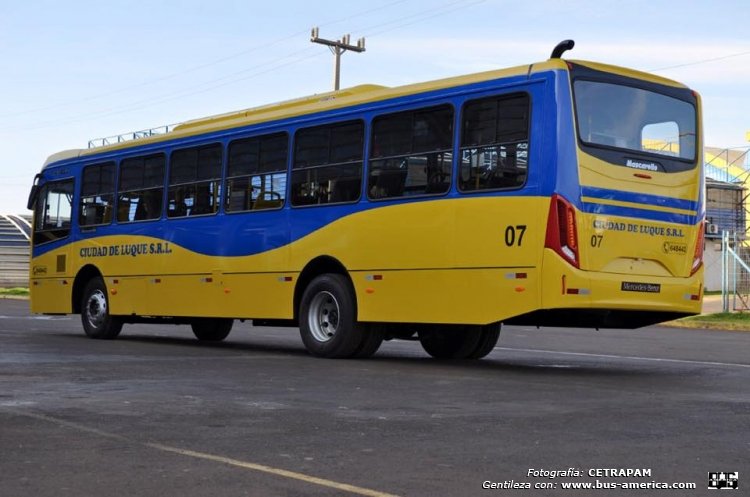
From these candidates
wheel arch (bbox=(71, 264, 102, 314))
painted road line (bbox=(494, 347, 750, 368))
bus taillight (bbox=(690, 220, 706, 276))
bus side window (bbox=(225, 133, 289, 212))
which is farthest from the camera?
wheel arch (bbox=(71, 264, 102, 314))

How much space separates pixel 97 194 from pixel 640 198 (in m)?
10.7

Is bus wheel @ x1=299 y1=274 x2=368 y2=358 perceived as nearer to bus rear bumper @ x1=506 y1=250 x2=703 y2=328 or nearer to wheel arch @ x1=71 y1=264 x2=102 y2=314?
bus rear bumper @ x1=506 y1=250 x2=703 y2=328

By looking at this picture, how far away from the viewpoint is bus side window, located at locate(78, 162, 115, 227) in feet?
66.6

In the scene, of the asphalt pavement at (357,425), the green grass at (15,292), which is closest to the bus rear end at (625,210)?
the asphalt pavement at (357,425)

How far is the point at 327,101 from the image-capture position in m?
16.2

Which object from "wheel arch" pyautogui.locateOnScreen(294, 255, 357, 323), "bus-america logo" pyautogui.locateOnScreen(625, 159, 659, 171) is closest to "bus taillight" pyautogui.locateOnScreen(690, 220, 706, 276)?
"bus-america logo" pyautogui.locateOnScreen(625, 159, 659, 171)

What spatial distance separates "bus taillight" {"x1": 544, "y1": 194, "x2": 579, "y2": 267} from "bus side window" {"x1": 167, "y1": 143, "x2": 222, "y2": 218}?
6497 millimetres

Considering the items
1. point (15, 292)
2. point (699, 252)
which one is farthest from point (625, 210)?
point (15, 292)

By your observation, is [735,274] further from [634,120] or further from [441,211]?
[441,211]

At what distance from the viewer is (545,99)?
13.0 metres

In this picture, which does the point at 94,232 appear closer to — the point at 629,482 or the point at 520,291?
the point at 520,291

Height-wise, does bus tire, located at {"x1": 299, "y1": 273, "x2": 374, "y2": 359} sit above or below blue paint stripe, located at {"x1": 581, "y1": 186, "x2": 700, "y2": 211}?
below

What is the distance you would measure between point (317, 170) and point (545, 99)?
4.00 m

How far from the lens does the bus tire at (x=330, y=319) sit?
49.3ft
